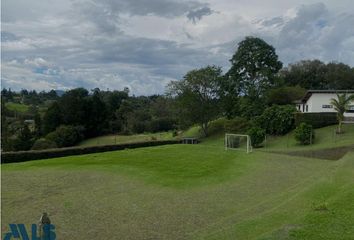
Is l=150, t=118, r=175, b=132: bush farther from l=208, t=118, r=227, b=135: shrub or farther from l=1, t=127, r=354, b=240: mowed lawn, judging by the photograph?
l=1, t=127, r=354, b=240: mowed lawn

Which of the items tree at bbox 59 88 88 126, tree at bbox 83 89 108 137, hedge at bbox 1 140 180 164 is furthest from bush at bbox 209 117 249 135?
tree at bbox 59 88 88 126

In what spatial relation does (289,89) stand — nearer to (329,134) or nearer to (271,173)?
(329,134)

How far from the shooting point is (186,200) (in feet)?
44.0

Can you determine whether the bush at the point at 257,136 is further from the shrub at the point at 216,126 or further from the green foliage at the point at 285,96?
the green foliage at the point at 285,96

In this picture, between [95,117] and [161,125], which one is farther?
[161,125]

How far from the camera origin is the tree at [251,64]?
46781 millimetres

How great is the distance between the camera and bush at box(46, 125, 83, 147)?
5317 centimetres

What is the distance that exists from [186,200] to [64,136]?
4395 cm

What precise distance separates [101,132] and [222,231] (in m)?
57.4

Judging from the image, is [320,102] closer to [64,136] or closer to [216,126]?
[216,126]

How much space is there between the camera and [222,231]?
9.29 m

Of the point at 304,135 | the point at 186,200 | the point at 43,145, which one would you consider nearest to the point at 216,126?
the point at 304,135

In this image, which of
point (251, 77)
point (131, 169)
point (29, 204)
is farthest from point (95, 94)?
point (29, 204)

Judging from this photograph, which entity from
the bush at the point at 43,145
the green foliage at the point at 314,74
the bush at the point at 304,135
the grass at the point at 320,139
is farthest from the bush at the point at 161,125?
the bush at the point at 304,135
